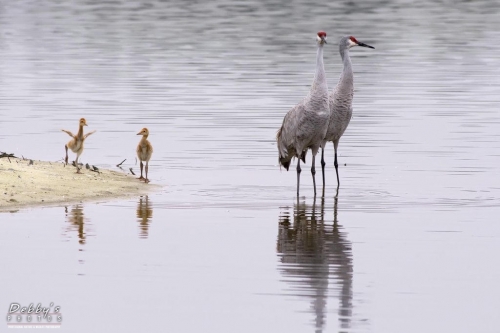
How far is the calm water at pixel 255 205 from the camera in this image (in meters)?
11.7

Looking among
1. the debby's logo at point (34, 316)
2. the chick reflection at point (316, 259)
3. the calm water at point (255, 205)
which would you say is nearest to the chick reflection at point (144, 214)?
the calm water at point (255, 205)

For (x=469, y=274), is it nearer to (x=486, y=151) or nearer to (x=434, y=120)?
(x=486, y=151)

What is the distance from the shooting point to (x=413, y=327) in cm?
1087

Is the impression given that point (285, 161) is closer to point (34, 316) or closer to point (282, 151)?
point (282, 151)

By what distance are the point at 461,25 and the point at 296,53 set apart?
1707 centimetres

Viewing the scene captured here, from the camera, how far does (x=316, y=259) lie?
537 inches

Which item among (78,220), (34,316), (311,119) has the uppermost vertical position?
(311,119)

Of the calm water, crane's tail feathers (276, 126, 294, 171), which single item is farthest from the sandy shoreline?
crane's tail feathers (276, 126, 294, 171)

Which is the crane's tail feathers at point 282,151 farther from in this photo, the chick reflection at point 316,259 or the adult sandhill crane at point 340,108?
the chick reflection at point 316,259

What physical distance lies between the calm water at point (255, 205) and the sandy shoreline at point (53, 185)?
0.41 metres

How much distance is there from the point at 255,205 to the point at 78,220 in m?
2.62

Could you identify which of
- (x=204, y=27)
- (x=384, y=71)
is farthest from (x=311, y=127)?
(x=204, y=27)

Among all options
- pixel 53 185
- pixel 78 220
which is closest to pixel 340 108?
pixel 53 185

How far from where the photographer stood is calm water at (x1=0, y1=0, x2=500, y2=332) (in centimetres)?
1169
